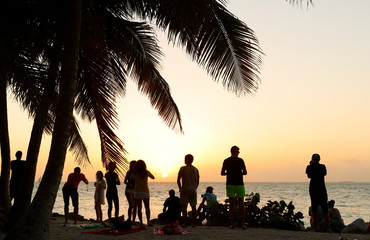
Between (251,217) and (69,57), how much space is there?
266 inches

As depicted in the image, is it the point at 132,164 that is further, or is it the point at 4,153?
the point at 132,164

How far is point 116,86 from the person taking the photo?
10.1 metres

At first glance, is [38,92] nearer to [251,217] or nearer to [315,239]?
[315,239]

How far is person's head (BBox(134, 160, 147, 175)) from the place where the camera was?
987cm

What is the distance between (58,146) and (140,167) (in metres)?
3.36

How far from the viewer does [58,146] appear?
681cm

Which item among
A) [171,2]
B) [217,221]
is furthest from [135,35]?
[217,221]

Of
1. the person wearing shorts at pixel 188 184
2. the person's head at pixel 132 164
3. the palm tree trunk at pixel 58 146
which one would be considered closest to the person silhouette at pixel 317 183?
the person wearing shorts at pixel 188 184

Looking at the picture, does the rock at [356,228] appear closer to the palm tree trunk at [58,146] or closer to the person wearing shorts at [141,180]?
the person wearing shorts at [141,180]

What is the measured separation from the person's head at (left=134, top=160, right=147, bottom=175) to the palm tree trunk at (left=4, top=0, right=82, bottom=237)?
10.3ft

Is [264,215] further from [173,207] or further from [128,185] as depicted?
[128,185]

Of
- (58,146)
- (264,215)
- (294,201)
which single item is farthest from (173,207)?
(294,201)

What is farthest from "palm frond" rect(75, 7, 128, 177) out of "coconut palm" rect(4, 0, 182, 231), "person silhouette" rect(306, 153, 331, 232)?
"person silhouette" rect(306, 153, 331, 232)

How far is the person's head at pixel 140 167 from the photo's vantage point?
9867 millimetres
